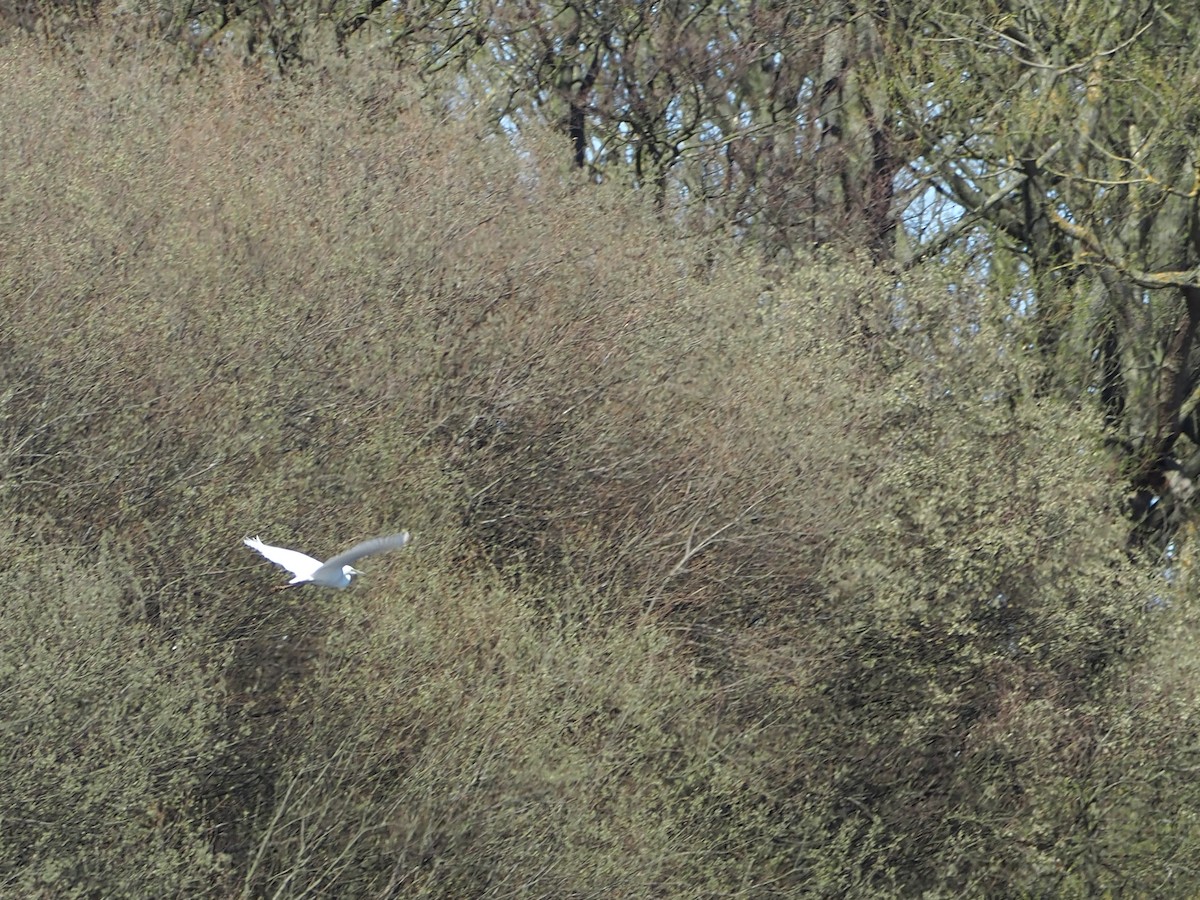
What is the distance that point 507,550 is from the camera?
18078 millimetres

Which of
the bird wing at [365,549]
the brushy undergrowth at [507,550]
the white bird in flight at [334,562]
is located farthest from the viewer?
the brushy undergrowth at [507,550]

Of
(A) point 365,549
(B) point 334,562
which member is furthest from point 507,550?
(A) point 365,549

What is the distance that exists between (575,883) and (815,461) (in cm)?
594

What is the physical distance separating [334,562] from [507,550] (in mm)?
6371

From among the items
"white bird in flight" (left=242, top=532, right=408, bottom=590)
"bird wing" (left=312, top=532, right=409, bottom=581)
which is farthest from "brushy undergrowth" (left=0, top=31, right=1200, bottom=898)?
"bird wing" (left=312, top=532, right=409, bottom=581)

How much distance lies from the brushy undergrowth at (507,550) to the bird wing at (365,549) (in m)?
1.81

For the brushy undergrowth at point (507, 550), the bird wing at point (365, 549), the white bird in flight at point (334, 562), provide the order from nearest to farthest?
the bird wing at point (365, 549) < the white bird in flight at point (334, 562) < the brushy undergrowth at point (507, 550)

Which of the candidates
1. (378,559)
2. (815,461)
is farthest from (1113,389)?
(378,559)

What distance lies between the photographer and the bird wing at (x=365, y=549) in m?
10.9

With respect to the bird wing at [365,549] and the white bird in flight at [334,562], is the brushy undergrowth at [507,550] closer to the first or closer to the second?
the white bird in flight at [334,562]

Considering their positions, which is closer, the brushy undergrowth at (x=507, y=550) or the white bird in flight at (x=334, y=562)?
the white bird in flight at (x=334, y=562)

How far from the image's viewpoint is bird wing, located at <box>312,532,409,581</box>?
10.9 metres

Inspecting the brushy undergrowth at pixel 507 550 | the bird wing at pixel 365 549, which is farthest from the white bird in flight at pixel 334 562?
the brushy undergrowth at pixel 507 550

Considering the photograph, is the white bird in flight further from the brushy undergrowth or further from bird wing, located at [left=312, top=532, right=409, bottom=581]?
the brushy undergrowth
